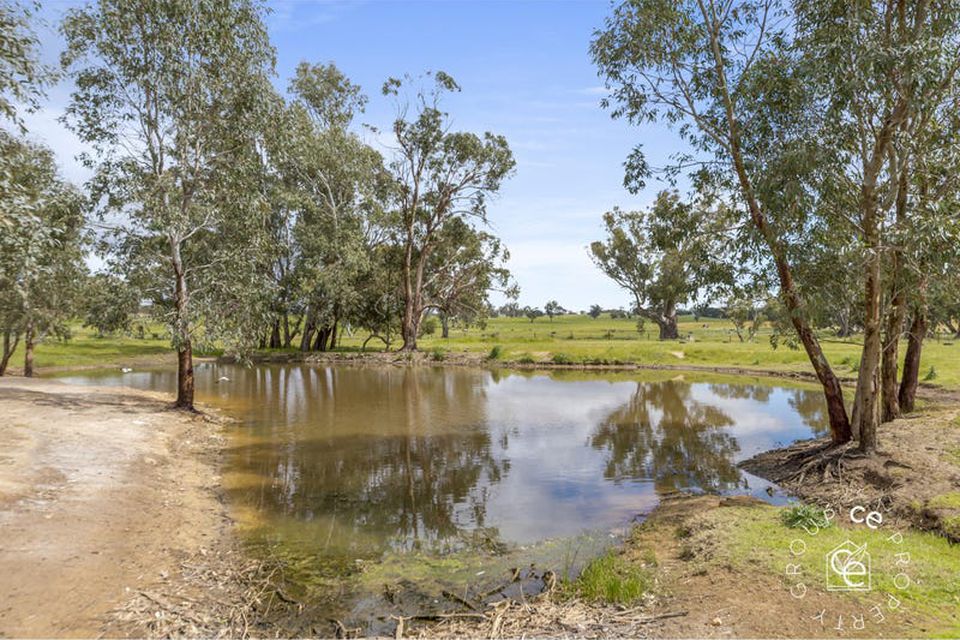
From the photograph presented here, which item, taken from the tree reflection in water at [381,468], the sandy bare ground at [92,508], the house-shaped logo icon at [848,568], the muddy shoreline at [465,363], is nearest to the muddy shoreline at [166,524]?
the sandy bare ground at [92,508]

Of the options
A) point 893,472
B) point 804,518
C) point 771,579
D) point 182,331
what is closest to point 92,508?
point 182,331

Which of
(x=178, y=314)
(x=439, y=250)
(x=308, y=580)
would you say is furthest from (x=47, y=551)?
(x=439, y=250)

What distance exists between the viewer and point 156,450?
58.1 feet

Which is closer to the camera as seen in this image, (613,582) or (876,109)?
(613,582)

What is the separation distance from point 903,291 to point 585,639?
12.6 metres

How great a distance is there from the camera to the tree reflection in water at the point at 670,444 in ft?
56.2

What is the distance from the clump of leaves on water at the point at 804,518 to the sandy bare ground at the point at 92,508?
11.1m

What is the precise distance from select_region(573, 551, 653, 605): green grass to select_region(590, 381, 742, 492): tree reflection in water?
681 centimetres

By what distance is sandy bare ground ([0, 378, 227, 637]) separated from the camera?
8.21m

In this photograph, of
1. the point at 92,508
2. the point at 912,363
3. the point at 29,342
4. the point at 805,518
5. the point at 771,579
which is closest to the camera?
the point at 771,579

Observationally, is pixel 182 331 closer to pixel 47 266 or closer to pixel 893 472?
pixel 47 266

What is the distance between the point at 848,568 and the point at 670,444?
43.8 ft

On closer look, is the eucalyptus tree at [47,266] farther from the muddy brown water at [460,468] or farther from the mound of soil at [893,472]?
the mound of soil at [893,472]

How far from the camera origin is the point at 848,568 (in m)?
8.50
